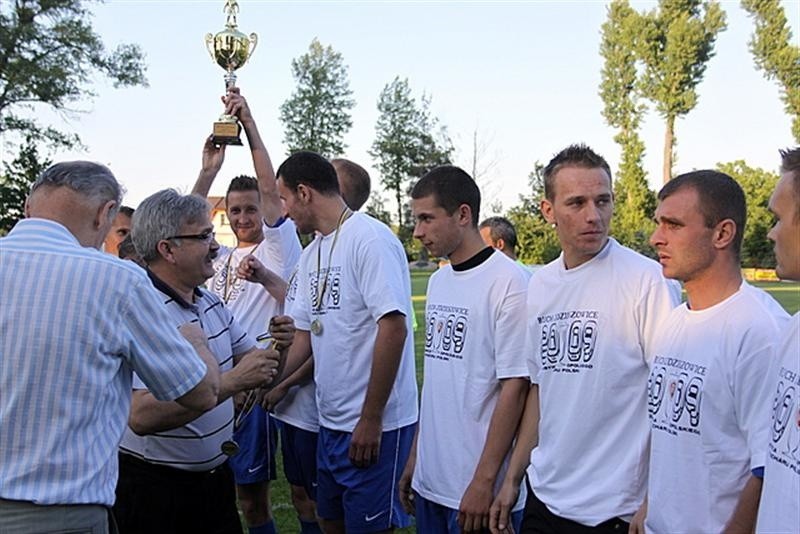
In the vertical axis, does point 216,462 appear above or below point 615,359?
below

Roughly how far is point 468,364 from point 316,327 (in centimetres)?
119

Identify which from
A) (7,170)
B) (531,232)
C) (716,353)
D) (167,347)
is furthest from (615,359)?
(531,232)

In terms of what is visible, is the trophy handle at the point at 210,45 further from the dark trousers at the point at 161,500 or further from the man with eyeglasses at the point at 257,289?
the dark trousers at the point at 161,500

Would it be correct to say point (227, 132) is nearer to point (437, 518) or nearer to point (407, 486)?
point (407, 486)

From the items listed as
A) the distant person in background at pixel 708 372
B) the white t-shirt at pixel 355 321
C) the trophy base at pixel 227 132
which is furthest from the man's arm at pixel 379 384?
the trophy base at pixel 227 132

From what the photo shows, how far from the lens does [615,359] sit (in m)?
3.13

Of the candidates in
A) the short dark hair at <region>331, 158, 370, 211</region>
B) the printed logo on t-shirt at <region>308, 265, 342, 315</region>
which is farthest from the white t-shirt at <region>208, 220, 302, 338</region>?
the printed logo on t-shirt at <region>308, 265, 342, 315</region>

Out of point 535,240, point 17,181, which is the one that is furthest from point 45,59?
point 535,240

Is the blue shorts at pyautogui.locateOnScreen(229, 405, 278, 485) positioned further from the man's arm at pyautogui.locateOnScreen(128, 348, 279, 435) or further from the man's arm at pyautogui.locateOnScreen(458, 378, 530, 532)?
the man's arm at pyautogui.locateOnScreen(458, 378, 530, 532)

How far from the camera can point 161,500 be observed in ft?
12.0

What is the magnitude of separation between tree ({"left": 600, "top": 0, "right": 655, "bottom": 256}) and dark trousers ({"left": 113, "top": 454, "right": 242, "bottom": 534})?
156 ft

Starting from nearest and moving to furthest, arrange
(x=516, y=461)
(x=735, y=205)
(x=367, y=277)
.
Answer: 1. (x=735, y=205)
2. (x=516, y=461)
3. (x=367, y=277)

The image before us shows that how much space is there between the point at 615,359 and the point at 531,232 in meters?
42.3

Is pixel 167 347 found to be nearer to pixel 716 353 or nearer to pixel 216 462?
pixel 216 462
